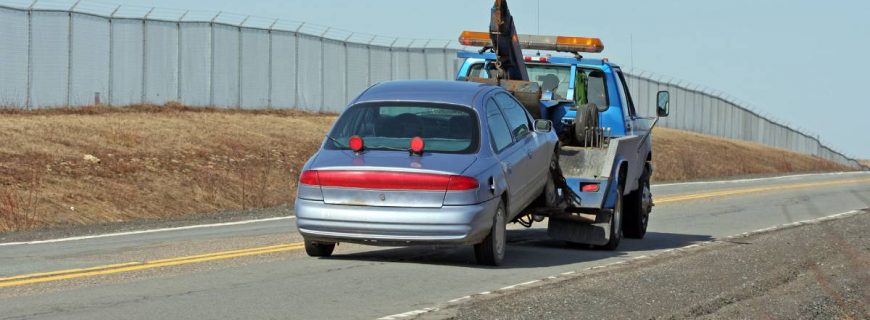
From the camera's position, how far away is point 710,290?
1268 cm

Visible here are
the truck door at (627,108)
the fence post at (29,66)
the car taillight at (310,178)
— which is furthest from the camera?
the fence post at (29,66)

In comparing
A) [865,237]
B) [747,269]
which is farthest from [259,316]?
[865,237]

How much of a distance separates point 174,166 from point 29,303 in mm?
22043

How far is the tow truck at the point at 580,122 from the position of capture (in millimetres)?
16562

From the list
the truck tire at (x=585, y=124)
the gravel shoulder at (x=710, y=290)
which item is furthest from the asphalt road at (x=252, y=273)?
the truck tire at (x=585, y=124)

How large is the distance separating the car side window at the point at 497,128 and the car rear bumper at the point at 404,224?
1.11m

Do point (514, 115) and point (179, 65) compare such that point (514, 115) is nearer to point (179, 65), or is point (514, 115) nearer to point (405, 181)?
point (405, 181)

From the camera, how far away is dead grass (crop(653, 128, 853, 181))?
169ft

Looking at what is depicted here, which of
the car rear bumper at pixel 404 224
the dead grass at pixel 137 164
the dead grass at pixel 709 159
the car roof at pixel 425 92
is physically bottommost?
the dead grass at pixel 709 159

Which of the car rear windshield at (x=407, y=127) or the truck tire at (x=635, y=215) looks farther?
the truck tire at (x=635, y=215)

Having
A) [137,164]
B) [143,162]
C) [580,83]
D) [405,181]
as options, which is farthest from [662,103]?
[143,162]

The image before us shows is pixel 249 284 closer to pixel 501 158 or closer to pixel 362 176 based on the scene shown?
pixel 362 176

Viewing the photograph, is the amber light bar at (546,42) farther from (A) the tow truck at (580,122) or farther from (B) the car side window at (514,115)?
(B) the car side window at (514,115)

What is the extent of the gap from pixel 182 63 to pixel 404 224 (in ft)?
107
